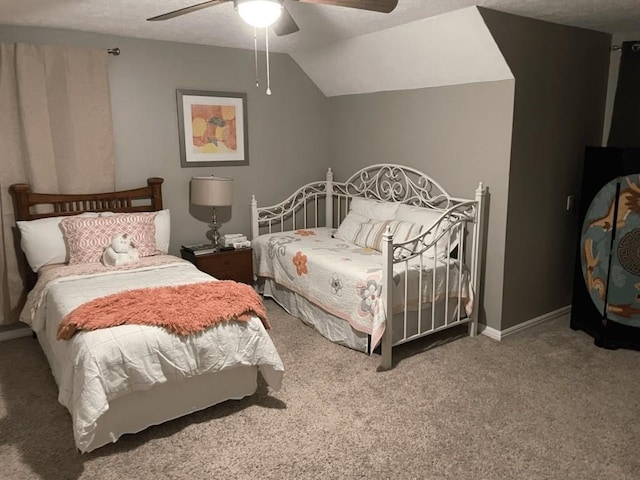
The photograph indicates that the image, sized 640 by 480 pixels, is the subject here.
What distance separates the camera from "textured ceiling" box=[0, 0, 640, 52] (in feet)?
9.84

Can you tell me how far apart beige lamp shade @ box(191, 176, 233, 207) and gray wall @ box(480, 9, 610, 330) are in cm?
223

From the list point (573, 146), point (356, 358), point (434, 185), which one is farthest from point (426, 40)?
point (356, 358)

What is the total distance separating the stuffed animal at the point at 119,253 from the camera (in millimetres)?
3461

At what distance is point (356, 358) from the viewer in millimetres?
3426

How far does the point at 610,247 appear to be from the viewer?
3561 millimetres

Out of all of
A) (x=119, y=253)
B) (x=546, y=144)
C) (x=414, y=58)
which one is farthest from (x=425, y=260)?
(x=119, y=253)

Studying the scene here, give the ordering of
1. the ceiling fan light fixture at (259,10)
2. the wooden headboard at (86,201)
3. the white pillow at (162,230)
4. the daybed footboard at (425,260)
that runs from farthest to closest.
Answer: the white pillow at (162,230), the wooden headboard at (86,201), the daybed footboard at (425,260), the ceiling fan light fixture at (259,10)

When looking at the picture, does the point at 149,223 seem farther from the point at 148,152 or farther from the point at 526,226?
the point at 526,226

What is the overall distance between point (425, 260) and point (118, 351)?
210 centimetres

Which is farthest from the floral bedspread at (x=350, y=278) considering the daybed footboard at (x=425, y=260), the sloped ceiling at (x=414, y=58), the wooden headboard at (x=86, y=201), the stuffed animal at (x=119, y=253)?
the sloped ceiling at (x=414, y=58)

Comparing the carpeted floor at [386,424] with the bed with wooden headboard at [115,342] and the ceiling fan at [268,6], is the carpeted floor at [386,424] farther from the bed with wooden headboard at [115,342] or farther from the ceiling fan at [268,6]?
the ceiling fan at [268,6]

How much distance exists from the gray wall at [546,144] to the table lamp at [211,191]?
2226 mm

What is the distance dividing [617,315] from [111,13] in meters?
3.98

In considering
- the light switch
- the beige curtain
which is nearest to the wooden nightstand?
the beige curtain
